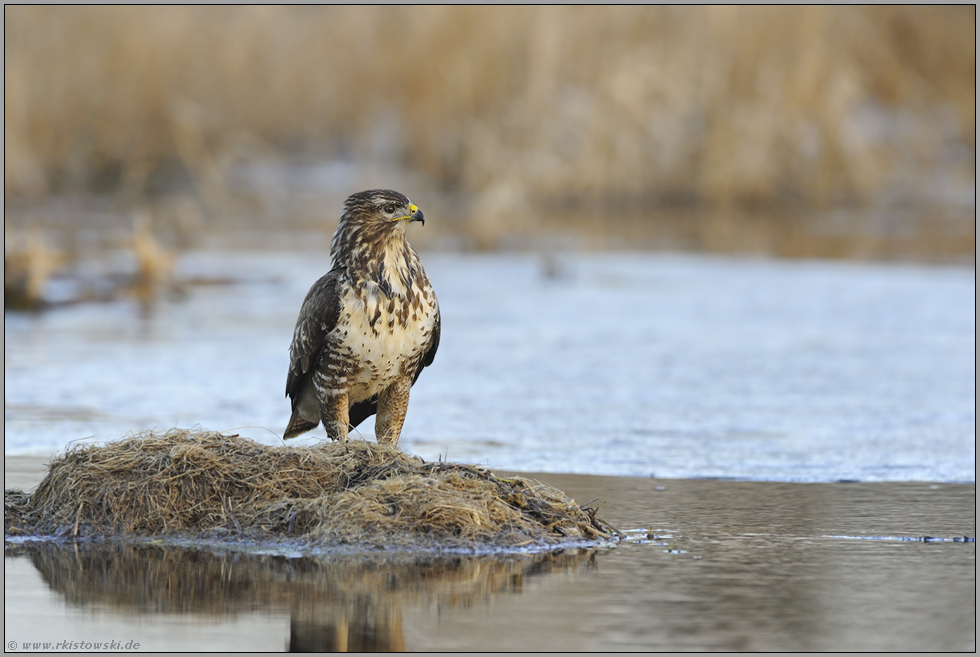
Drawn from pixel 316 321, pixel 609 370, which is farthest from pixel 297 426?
pixel 609 370

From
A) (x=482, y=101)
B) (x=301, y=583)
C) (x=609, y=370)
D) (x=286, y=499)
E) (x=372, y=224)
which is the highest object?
(x=482, y=101)

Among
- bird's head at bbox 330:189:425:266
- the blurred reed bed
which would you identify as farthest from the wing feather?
the blurred reed bed

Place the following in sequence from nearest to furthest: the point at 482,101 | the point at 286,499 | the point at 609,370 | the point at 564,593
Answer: the point at 564,593 < the point at 286,499 < the point at 609,370 < the point at 482,101

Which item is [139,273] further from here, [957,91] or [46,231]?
[957,91]

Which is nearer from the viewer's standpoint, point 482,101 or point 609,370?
point 609,370

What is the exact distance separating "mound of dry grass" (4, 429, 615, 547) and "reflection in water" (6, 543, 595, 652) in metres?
0.17

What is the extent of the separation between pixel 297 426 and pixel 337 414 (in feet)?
2.23

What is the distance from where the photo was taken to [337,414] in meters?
7.02

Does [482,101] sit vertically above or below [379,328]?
above

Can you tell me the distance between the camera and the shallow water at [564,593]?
15.9ft

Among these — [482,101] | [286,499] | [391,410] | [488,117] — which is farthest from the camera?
[482,101]

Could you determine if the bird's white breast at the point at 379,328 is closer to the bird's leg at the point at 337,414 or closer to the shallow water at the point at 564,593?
the bird's leg at the point at 337,414

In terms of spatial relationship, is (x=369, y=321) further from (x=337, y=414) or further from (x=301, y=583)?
(x=301, y=583)

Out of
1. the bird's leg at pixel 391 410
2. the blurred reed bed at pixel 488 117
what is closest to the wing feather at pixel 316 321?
→ the bird's leg at pixel 391 410
